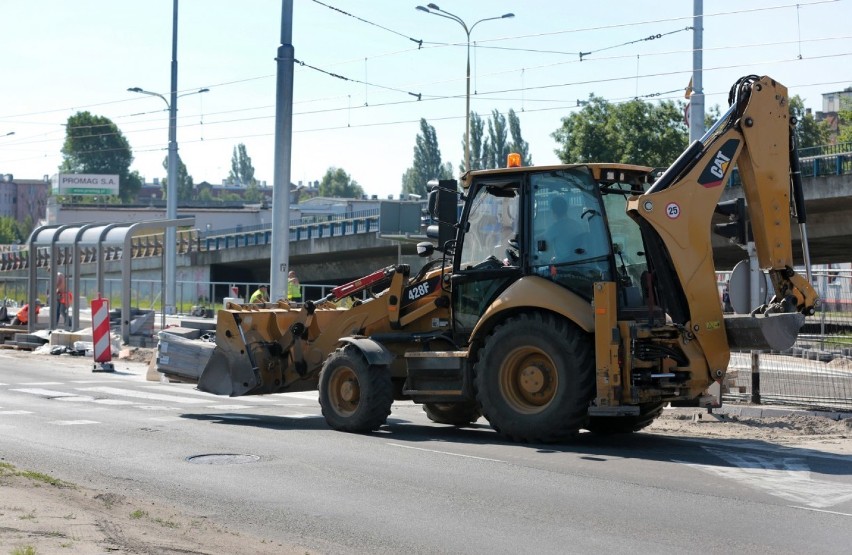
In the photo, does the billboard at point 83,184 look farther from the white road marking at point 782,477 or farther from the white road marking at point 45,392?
the white road marking at point 782,477

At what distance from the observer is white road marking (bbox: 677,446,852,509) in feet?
28.3

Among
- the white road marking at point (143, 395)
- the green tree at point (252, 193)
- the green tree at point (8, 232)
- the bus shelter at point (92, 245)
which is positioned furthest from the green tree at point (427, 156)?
the white road marking at point (143, 395)

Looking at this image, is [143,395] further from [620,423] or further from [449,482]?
[449,482]

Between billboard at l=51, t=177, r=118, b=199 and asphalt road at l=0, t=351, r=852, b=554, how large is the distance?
4644 inches

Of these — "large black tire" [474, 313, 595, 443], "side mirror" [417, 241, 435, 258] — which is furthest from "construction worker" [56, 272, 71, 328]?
"large black tire" [474, 313, 595, 443]

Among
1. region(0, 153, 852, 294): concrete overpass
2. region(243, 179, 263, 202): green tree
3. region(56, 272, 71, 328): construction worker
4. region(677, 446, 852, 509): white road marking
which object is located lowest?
region(677, 446, 852, 509): white road marking

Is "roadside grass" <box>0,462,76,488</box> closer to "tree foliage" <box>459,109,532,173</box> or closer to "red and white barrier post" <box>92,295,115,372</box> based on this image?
"red and white barrier post" <box>92,295,115,372</box>

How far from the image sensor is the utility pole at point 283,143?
2088 centimetres

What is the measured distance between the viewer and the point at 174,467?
33.5 ft

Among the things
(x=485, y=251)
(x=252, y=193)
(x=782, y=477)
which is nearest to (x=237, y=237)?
(x=485, y=251)

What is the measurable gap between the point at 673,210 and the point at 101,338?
47.3ft

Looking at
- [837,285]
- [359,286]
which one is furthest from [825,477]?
[837,285]

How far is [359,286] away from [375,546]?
21.1 feet

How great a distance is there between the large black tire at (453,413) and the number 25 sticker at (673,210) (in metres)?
3.68
